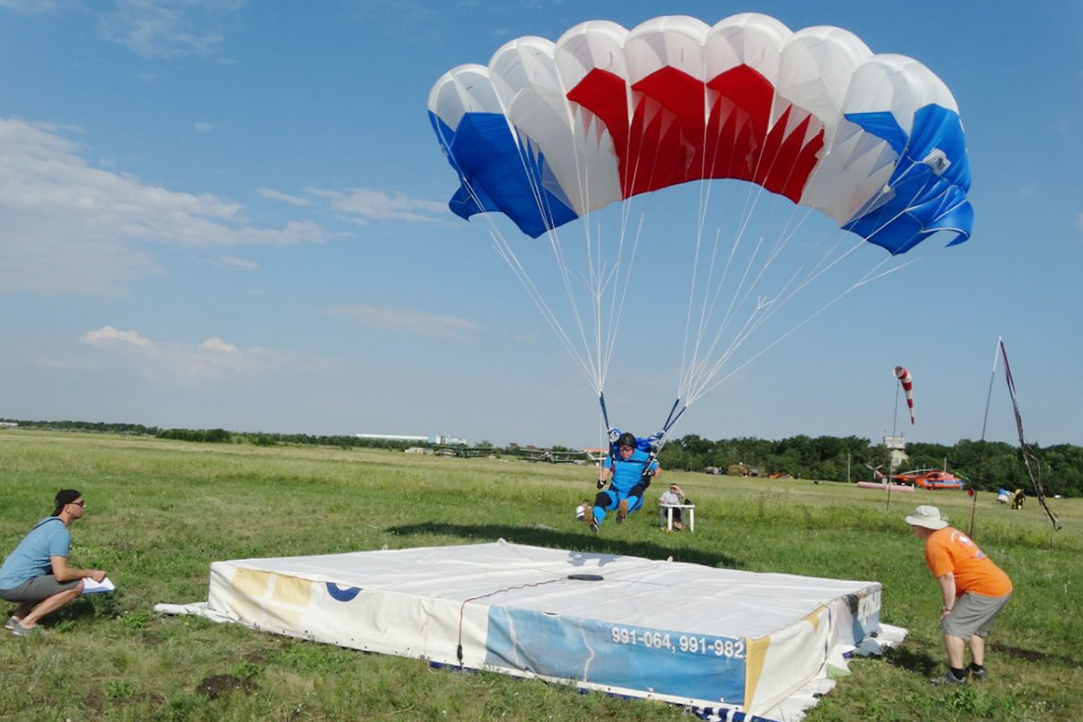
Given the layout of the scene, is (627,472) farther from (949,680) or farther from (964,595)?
(949,680)

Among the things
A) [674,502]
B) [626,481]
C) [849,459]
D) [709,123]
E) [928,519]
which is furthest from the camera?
[849,459]

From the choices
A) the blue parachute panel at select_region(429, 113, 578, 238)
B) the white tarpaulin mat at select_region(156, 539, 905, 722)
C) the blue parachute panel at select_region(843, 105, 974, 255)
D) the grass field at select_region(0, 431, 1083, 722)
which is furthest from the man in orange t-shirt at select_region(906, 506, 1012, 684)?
the blue parachute panel at select_region(429, 113, 578, 238)

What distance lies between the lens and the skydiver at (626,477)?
935 cm

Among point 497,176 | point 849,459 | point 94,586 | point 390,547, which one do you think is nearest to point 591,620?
point 94,586

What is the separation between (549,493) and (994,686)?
1758 cm

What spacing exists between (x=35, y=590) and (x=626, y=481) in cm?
565

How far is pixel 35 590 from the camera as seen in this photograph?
6.93 metres

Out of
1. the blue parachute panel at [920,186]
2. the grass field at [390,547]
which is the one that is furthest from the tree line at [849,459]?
the blue parachute panel at [920,186]

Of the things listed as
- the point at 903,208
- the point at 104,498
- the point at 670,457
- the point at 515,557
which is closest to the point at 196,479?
the point at 104,498

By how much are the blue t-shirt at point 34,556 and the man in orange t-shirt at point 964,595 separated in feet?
A: 23.0

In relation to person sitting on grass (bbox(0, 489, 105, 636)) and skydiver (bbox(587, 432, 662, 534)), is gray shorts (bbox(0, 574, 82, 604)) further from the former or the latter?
skydiver (bbox(587, 432, 662, 534))

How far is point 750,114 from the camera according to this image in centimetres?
1012

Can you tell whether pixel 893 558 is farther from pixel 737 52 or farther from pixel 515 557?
pixel 737 52

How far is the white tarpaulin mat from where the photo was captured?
5.82 m
